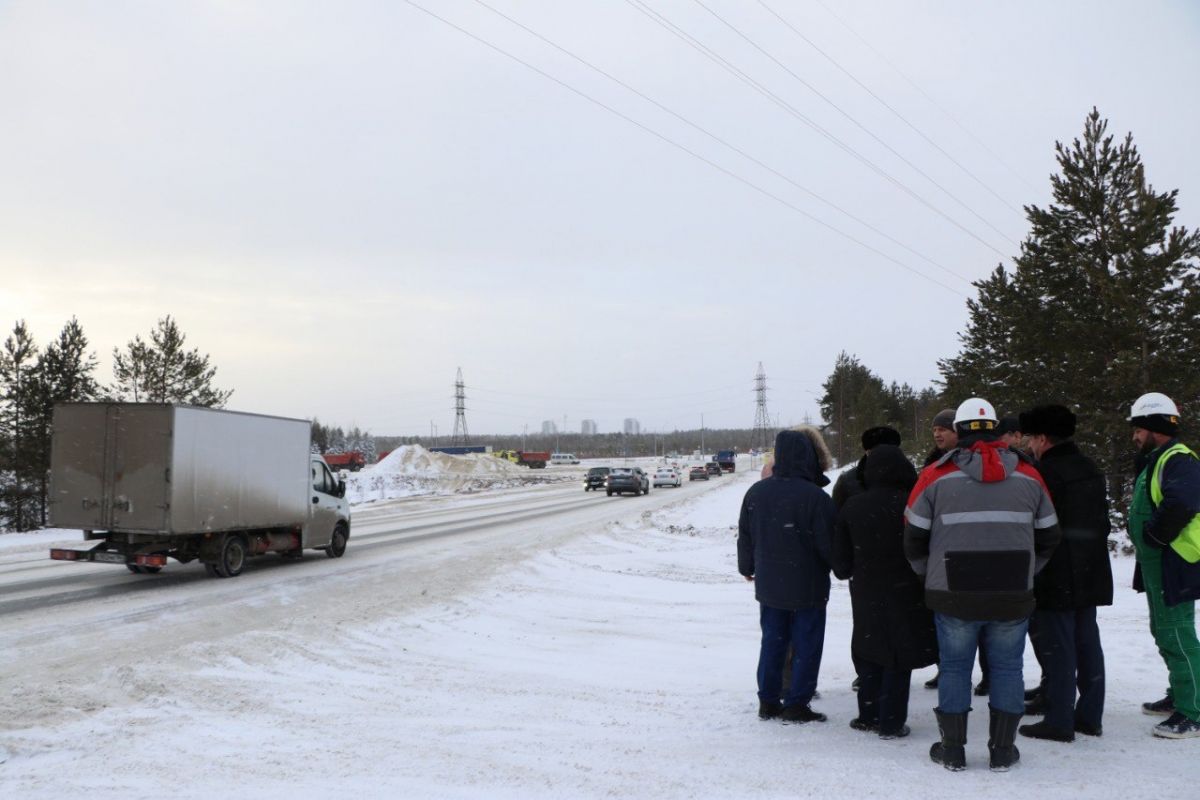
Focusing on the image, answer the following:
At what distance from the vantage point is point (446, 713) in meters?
6.27

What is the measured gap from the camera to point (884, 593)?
5.27 m

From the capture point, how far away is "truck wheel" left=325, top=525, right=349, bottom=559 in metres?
17.2

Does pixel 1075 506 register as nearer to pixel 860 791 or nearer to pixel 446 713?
pixel 860 791

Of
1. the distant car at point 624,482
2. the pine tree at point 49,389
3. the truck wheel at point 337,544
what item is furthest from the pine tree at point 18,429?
the distant car at point 624,482

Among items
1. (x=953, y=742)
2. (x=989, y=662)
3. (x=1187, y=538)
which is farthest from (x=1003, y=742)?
(x=1187, y=538)

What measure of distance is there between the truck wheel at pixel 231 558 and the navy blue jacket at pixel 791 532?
11.1m

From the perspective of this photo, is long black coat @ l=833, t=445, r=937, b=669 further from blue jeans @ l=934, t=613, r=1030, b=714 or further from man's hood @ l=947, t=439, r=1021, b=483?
man's hood @ l=947, t=439, r=1021, b=483

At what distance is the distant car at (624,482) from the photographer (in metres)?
45.7

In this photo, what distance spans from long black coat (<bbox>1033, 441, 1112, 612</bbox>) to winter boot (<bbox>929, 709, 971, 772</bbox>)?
102 centimetres

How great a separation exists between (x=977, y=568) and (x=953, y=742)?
100 centimetres

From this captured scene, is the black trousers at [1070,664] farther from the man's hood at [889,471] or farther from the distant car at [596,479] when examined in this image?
the distant car at [596,479]

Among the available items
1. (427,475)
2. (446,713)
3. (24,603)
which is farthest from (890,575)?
(427,475)

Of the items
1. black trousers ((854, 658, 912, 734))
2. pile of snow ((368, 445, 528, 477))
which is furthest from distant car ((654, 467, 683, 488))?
black trousers ((854, 658, 912, 734))

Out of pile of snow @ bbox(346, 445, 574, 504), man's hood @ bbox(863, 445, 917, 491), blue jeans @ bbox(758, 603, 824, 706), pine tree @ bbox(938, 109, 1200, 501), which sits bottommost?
pile of snow @ bbox(346, 445, 574, 504)
